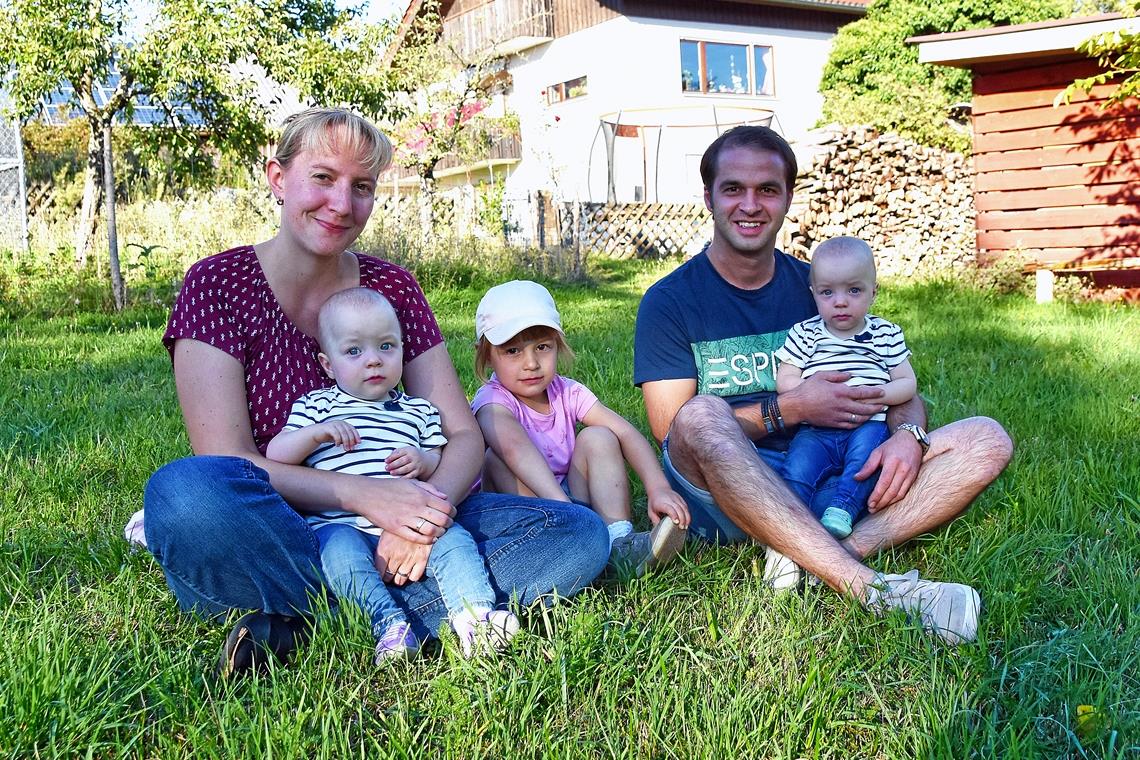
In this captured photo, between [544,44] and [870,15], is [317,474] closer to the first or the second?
[870,15]

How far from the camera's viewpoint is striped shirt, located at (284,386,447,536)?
9.34 feet

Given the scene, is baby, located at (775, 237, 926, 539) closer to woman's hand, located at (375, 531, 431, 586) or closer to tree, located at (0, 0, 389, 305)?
woman's hand, located at (375, 531, 431, 586)

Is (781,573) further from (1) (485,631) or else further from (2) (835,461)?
(1) (485,631)

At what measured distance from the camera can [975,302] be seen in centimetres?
923

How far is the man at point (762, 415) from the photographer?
296 cm

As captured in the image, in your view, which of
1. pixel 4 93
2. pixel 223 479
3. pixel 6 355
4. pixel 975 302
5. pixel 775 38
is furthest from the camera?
pixel 775 38

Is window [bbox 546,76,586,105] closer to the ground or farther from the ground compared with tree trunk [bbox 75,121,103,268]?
farther from the ground

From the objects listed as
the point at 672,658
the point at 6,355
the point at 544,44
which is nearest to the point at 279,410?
the point at 672,658

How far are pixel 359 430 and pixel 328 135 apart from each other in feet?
2.79

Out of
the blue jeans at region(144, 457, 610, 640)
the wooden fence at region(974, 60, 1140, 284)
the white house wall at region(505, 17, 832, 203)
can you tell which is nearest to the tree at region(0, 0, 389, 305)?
the wooden fence at region(974, 60, 1140, 284)

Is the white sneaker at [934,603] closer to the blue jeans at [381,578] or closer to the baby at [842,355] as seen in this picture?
the baby at [842,355]

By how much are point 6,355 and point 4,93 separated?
593cm

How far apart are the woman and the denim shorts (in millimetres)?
584

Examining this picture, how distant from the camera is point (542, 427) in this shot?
3646mm
